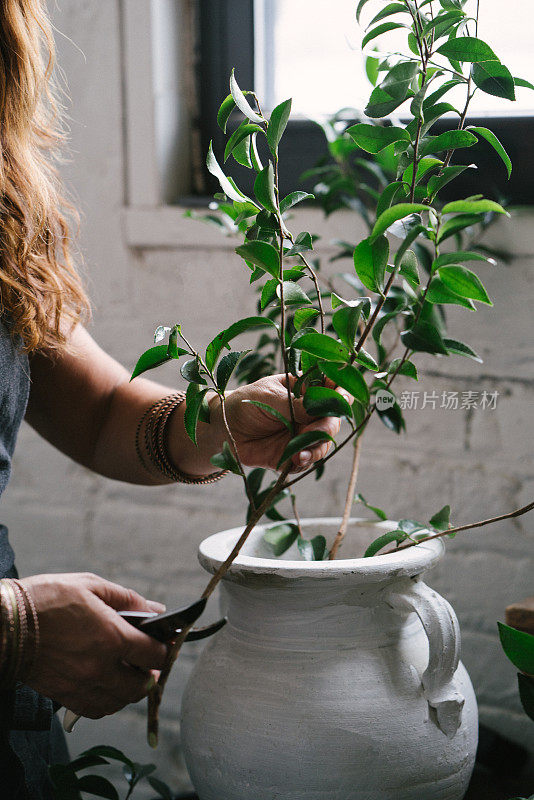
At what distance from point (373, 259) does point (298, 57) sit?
90cm

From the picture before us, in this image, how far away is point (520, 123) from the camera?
45.0 inches

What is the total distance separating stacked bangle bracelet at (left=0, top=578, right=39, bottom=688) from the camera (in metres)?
0.65

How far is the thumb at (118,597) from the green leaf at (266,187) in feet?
1.17

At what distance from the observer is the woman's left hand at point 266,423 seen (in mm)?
762

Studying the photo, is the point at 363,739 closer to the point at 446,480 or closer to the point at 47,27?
the point at 446,480

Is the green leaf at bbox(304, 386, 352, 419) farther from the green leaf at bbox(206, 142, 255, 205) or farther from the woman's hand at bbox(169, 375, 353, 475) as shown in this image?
the green leaf at bbox(206, 142, 255, 205)

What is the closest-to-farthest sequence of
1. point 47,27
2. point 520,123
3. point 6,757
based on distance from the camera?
1. point 6,757
2. point 47,27
3. point 520,123

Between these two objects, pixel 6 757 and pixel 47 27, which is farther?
pixel 47 27

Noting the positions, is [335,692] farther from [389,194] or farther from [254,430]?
[389,194]

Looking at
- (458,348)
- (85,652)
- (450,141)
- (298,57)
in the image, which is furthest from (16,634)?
(298,57)

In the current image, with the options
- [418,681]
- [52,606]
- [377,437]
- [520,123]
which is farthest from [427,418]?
[52,606]

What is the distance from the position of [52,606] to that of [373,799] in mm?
317

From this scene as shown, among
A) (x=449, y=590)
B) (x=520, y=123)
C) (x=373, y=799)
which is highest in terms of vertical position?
(x=520, y=123)

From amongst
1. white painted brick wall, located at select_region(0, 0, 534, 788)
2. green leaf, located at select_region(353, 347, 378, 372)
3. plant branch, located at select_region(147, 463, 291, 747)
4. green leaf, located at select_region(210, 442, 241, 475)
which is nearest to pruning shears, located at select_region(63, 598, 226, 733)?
plant branch, located at select_region(147, 463, 291, 747)
